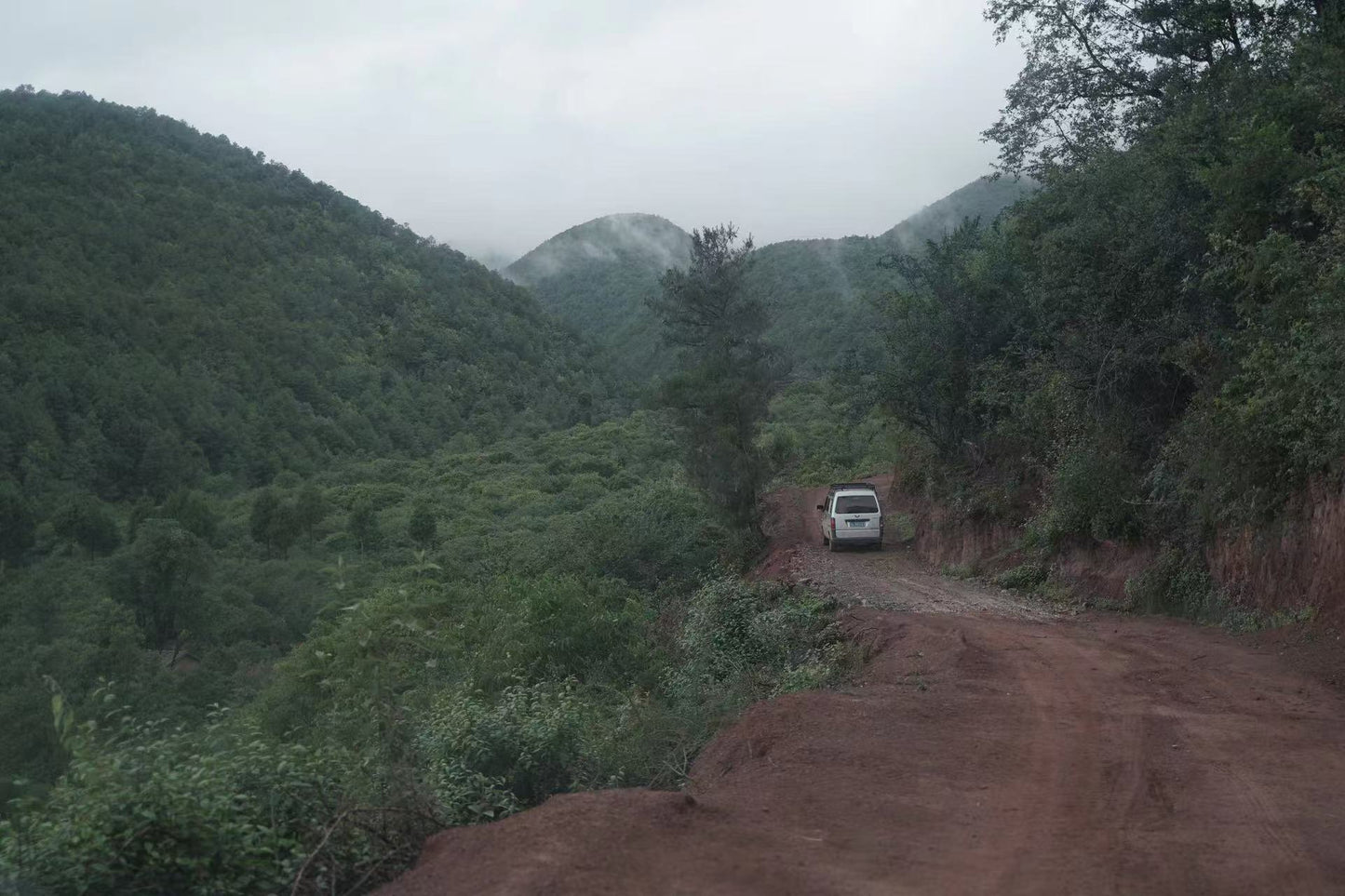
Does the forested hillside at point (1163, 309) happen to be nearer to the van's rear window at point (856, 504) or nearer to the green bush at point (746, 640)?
the van's rear window at point (856, 504)

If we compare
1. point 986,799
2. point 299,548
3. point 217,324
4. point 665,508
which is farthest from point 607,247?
point 986,799

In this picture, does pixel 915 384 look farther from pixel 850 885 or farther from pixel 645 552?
pixel 850 885

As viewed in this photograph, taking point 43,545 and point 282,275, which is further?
point 282,275

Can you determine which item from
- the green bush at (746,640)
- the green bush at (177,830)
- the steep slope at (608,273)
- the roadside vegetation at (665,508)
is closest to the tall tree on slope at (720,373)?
the roadside vegetation at (665,508)

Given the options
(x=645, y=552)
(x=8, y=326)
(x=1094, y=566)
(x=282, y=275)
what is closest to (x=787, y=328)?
(x=282, y=275)

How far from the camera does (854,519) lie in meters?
25.0

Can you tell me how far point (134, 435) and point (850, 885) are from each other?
197 feet

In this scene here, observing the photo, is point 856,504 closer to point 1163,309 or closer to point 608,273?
point 1163,309

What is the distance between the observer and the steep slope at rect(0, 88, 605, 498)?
188 feet

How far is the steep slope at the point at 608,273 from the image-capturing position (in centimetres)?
Answer: 11488

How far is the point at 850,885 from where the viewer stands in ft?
16.9

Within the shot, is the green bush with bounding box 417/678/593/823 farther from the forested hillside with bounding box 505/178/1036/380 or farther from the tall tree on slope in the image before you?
the forested hillside with bounding box 505/178/1036/380

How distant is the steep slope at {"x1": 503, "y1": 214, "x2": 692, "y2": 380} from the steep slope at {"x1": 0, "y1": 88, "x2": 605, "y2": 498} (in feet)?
41.9

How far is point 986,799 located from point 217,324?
244ft
